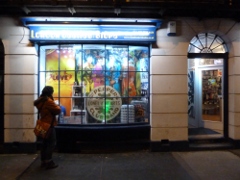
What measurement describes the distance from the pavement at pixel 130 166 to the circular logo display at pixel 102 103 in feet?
3.55

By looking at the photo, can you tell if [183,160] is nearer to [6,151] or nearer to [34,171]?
[34,171]

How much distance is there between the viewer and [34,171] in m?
6.08

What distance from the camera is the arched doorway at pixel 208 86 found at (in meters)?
8.10

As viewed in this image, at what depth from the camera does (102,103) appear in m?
7.78

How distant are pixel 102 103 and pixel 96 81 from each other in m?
0.64

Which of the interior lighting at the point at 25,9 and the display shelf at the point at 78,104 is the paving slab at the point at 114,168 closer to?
the display shelf at the point at 78,104

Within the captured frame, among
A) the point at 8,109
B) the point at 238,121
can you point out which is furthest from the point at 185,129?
the point at 8,109

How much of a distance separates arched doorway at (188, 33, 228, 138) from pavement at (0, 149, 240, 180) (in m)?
1.40

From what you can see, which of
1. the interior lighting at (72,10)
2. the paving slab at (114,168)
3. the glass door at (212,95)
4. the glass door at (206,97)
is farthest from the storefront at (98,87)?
the glass door at (212,95)

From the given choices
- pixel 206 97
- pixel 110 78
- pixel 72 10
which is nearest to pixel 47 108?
pixel 110 78

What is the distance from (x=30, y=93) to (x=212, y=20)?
5413 mm

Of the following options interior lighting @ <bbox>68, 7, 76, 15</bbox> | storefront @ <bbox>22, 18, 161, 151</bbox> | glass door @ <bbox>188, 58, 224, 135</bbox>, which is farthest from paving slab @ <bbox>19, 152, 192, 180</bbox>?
interior lighting @ <bbox>68, 7, 76, 15</bbox>

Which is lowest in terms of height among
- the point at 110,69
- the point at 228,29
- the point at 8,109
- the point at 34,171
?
the point at 34,171

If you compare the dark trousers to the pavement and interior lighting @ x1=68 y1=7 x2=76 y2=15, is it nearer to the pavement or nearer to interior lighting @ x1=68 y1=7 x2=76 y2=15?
the pavement
